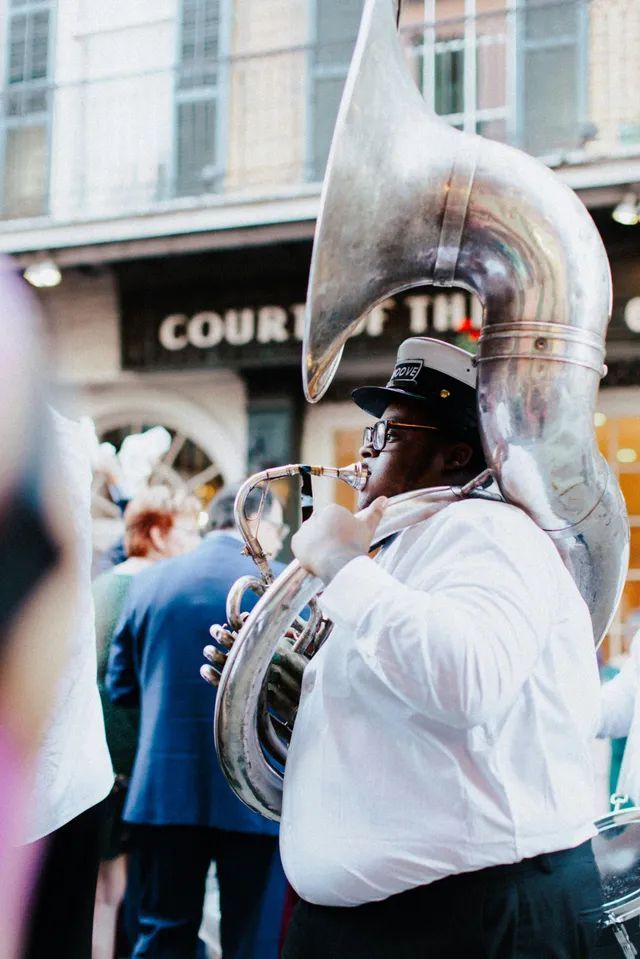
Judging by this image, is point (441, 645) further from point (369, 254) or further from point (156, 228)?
point (156, 228)

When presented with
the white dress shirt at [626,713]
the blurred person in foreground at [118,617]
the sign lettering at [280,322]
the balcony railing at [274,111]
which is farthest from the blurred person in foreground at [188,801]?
the balcony railing at [274,111]

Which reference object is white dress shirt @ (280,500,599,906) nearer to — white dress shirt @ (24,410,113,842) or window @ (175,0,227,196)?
white dress shirt @ (24,410,113,842)

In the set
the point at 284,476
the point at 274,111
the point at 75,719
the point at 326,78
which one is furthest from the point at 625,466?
the point at 75,719

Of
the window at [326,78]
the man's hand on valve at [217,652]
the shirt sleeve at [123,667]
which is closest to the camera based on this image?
the man's hand on valve at [217,652]

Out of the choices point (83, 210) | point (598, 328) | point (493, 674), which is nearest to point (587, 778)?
point (493, 674)

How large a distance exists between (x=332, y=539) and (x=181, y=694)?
1.70 m

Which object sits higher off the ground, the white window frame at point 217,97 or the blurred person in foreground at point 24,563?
the white window frame at point 217,97

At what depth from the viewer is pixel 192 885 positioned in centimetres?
293

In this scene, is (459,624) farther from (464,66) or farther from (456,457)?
(464,66)

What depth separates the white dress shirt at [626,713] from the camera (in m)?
2.54

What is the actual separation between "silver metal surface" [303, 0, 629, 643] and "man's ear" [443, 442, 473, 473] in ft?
0.47

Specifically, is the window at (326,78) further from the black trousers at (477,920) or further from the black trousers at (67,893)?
the black trousers at (477,920)

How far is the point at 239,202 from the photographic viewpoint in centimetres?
686

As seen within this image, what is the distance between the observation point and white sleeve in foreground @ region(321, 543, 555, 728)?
1303 millimetres
